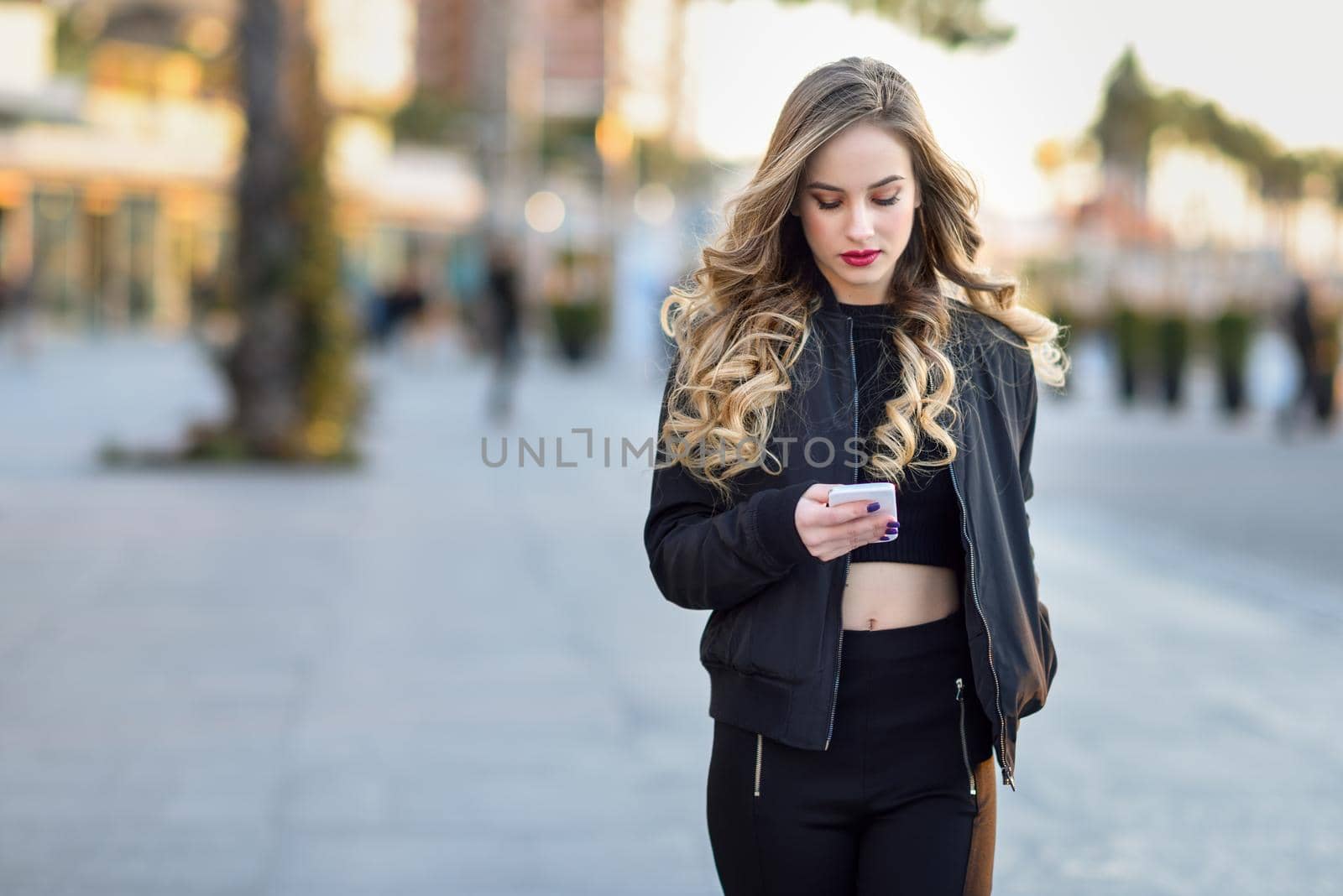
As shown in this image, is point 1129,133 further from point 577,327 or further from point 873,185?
point 873,185

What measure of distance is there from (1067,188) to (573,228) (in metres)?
26.8

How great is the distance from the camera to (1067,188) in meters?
76.2

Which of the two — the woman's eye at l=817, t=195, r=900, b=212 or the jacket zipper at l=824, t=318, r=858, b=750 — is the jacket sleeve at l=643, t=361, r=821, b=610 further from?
the woman's eye at l=817, t=195, r=900, b=212

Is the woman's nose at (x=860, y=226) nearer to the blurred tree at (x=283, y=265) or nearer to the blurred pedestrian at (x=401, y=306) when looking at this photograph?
the blurred tree at (x=283, y=265)

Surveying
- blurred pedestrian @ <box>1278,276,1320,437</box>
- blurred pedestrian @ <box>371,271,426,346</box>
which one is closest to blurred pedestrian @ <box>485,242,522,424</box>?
blurred pedestrian @ <box>1278,276,1320,437</box>

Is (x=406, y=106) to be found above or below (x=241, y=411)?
above

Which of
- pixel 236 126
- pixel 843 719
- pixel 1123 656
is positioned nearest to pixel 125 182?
pixel 236 126

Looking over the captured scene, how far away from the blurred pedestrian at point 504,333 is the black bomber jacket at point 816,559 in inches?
609

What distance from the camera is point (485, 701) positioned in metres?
5.84

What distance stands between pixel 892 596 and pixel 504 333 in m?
16.3

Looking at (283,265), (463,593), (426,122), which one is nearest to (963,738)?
(463,593)

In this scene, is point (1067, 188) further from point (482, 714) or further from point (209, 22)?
point (482, 714)

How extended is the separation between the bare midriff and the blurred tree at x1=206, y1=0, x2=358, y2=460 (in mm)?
11525

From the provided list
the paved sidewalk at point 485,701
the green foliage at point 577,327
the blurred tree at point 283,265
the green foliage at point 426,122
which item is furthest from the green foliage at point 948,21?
the green foliage at point 426,122
